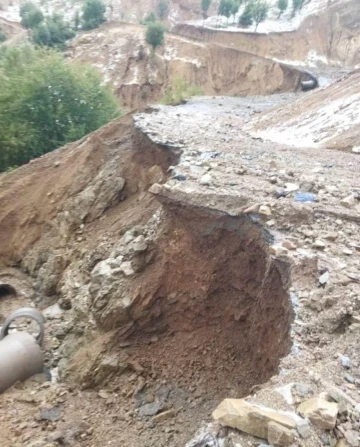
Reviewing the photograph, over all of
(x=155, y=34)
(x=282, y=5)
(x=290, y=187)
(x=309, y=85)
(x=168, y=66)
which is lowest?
(x=168, y=66)

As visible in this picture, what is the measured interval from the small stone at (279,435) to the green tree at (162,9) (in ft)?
164

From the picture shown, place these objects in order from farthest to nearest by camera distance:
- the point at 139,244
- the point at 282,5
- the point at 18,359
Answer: the point at 282,5 → the point at 139,244 → the point at 18,359

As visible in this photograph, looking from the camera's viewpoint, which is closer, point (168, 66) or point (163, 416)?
point (163, 416)

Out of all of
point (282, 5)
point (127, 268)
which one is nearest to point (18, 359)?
point (127, 268)

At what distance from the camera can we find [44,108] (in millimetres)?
13875

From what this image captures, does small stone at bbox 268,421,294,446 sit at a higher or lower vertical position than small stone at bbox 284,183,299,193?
lower

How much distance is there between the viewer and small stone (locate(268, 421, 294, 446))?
278 cm

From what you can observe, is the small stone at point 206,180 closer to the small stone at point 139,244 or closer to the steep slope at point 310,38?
the small stone at point 139,244

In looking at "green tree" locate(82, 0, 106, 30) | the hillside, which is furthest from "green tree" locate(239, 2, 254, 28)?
the hillside

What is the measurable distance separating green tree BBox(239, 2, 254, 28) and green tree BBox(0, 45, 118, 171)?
28.5 metres

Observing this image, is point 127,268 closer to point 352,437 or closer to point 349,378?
point 349,378

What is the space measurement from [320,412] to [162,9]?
165 ft

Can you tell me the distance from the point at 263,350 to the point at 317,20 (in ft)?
135

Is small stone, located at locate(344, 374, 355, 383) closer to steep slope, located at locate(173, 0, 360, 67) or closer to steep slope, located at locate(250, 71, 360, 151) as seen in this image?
steep slope, located at locate(250, 71, 360, 151)
